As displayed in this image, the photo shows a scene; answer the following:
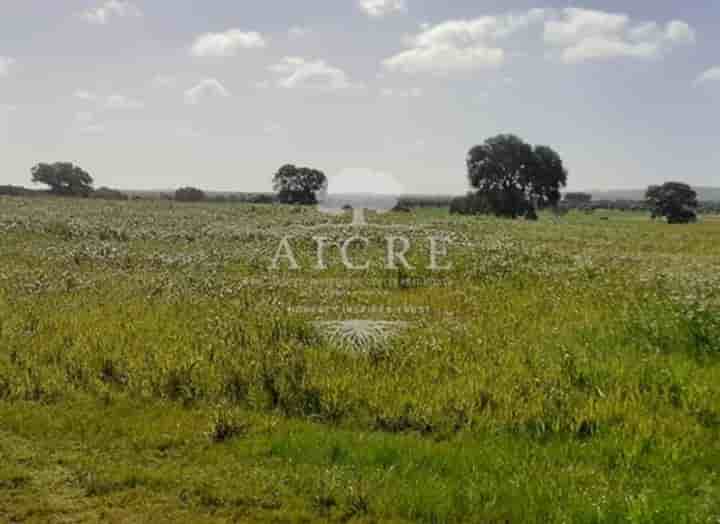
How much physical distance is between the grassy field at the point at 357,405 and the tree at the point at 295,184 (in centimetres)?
5993

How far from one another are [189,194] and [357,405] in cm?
7209

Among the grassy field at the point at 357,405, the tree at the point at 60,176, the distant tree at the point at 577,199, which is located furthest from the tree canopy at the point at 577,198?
the grassy field at the point at 357,405

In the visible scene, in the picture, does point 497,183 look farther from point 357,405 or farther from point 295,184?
point 357,405

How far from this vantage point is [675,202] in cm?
9519

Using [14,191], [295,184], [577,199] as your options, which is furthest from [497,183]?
[577,199]

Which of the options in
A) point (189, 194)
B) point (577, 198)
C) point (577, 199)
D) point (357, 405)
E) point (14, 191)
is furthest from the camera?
point (577, 198)

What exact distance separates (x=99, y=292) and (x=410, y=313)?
603cm

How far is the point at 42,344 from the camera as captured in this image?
831cm

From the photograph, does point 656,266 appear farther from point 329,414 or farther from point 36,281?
point 36,281

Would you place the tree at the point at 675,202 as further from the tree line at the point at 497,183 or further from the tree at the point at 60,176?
the tree at the point at 60,176

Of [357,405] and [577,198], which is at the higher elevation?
[577,198]

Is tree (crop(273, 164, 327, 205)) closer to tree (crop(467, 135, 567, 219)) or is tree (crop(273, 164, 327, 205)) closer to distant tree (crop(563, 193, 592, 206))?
tree (crop(467, 135, 567, 219))

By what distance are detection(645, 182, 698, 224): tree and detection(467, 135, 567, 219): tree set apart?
28.0 metres

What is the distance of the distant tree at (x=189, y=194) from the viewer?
71312mm
